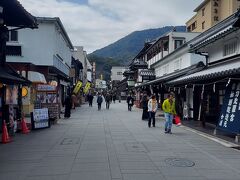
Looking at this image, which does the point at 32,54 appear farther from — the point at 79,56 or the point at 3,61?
the point at 79,56

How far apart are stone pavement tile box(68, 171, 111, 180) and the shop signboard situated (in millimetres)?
9791

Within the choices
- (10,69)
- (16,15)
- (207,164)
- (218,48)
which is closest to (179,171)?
(207,164)

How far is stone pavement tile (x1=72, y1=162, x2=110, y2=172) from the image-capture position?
837 cm

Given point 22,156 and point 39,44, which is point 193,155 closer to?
point 22,156

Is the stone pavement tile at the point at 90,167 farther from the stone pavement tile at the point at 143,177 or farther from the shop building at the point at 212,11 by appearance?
the shop building at the point at 212,11

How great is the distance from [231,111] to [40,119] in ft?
30.1

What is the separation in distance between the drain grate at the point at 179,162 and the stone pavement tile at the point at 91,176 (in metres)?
2.02

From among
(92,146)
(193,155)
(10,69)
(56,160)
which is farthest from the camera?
(10,69)

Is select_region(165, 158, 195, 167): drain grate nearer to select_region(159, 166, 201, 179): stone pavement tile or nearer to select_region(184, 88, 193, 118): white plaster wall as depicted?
select_region(159, 166, 201, 179): stone pavement tile

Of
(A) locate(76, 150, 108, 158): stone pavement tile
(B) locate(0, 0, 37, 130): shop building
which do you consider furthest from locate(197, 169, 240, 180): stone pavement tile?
(B) locate(0, 0, 37, 130): shop building

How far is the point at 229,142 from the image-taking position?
12.9m

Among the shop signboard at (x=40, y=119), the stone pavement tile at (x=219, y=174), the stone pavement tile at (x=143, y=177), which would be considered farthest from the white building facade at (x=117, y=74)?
the stone pavement tile at (x=143, y=177)

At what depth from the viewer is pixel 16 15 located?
13500mm

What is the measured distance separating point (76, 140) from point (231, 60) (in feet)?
29.6
